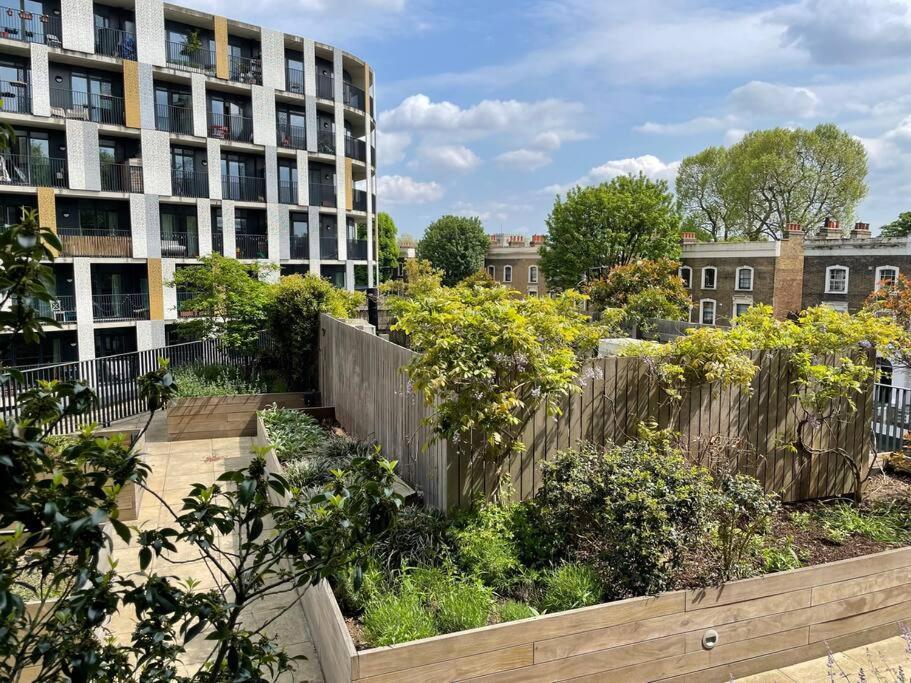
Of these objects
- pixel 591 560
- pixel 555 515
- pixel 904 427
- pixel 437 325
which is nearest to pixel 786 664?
pixel 591 560

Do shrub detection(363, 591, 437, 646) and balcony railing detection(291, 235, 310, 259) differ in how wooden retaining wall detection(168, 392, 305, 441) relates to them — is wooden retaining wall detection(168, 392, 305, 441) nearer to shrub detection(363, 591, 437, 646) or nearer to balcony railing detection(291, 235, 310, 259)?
shrub detection(363, 591, 437, 646)

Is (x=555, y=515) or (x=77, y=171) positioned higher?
(x=77, y=171)

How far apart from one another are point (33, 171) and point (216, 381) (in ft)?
53.9

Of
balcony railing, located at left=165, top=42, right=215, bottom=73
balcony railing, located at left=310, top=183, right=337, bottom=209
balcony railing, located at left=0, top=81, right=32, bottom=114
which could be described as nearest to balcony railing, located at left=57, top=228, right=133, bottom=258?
balcony railing, located at left=0, top=81, right=32, bottom=114

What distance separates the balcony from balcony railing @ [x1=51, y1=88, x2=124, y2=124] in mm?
1710

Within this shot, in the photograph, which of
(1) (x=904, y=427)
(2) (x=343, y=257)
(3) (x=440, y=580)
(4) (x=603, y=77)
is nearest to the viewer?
(3) (x=440, y=580)

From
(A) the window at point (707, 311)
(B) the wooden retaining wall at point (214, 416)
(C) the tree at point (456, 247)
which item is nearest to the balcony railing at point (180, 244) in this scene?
(B) the wooden retaining wall at point (214, 416)

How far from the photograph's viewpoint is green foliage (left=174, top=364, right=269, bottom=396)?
446 inches

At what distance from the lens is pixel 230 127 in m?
26.9

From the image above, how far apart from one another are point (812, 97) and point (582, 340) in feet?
153

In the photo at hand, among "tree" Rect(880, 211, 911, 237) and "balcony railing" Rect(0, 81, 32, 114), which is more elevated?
"balcony railing" Rect(0, 81, 32, 114)

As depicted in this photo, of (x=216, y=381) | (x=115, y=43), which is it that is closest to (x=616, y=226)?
(x=115, y=43)

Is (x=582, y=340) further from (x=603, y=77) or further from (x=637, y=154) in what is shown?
(x=637, y=154)

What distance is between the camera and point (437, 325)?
5.36 metres
